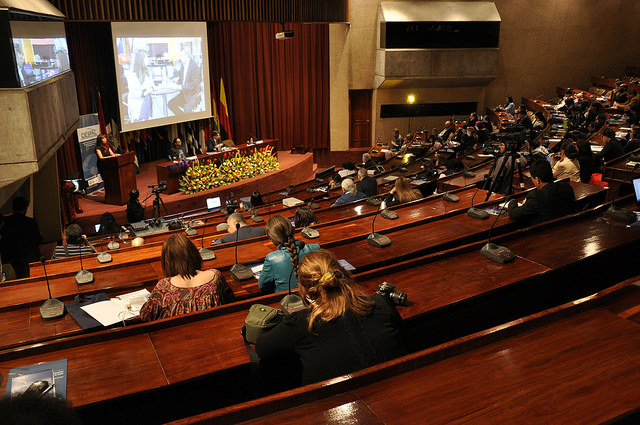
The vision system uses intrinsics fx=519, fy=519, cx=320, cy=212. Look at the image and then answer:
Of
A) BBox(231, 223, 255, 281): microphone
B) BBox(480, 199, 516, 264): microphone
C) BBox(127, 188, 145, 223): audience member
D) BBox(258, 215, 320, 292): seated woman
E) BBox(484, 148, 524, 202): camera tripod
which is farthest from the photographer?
BBox(127, 188, 145, 223): audience member

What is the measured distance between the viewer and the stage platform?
8.31 m

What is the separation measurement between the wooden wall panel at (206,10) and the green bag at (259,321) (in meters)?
6.85

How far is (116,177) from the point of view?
28.2 feet

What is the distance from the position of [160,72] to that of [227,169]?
8.37 feet

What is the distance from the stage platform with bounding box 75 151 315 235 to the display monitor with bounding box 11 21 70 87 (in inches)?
91.8

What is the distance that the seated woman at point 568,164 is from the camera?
5730mm

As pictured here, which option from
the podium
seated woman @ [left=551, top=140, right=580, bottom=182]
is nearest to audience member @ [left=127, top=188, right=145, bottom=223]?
the podium

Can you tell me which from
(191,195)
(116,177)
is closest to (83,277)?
(116,177)

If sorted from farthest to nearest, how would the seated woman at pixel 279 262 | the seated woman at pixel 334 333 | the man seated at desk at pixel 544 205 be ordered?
the man seated at desk at pixel 544 205 → the seated woman at pixel 279 262 → the seated woman at pixel 334 333

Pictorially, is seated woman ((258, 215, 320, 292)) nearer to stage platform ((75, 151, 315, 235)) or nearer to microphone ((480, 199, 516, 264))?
microphone ((480, 199, 516, 264))

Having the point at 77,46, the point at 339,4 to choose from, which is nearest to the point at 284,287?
the point at 77,46

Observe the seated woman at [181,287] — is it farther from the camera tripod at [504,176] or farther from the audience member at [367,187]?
the audience member at [367,187]

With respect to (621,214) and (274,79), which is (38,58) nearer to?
(621,214)

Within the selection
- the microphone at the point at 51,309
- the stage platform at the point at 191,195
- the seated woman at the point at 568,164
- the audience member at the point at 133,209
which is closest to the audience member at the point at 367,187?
the seated woman at the point at 568,164
